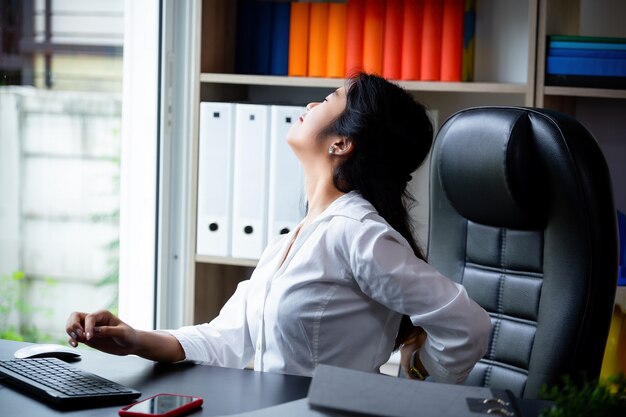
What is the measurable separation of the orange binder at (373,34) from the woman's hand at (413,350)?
43.0 inches

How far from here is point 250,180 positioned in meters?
2.55

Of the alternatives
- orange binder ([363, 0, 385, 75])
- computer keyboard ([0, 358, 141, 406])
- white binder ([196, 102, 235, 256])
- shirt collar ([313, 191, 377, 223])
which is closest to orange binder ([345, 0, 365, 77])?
orange binder ([363, 0, 385, 75])

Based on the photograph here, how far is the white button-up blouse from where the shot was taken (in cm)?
143

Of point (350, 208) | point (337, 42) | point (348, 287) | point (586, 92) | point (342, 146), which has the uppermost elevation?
point (337, 42)

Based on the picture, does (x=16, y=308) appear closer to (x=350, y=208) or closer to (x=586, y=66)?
(x=350, y=208)

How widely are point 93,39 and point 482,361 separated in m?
1.53

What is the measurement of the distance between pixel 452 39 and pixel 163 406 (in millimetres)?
1634

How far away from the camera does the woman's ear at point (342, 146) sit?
1649 mm

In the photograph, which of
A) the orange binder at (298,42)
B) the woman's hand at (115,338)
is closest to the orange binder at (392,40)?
the orange binder at (298,42)

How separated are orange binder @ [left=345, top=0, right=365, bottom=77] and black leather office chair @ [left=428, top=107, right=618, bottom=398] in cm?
82

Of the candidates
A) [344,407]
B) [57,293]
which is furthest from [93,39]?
[344,407]

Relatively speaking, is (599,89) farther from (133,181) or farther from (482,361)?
(133,181)

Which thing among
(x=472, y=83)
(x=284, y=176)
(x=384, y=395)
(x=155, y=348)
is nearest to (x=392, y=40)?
(x=472, y=83)

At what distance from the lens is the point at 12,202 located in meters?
2.27
